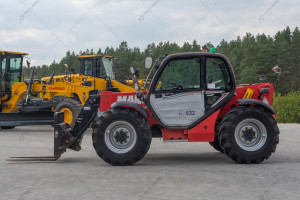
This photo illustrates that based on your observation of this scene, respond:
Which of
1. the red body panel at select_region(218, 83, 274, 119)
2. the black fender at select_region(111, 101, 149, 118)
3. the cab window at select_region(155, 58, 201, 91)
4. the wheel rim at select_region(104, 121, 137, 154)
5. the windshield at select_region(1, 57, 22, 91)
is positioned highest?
the windshield at select_region(1, 57, 22, 91)

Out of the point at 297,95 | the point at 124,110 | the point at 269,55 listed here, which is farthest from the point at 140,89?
the point at 269,55

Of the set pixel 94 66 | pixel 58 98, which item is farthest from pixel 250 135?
pixel 94 66

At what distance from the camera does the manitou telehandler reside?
8594mm

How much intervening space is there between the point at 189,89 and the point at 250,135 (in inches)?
61.5

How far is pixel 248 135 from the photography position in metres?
8.73

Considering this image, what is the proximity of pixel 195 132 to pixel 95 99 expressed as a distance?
2.38 meters

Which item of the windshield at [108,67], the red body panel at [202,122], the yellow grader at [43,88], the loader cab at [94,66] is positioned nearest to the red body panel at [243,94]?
the red body panel at [202,122]

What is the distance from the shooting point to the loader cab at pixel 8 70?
18359 millimetres

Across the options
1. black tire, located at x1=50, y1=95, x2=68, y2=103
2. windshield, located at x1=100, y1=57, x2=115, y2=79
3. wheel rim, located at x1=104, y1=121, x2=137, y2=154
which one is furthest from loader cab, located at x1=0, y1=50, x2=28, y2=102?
wheel rim, located at x1=104, y1=121, x2=137, y2=154

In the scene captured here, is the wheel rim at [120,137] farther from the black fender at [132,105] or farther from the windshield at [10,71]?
the windshield at [10,71]

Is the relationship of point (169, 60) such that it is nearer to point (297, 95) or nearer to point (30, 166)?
point (30, 166)

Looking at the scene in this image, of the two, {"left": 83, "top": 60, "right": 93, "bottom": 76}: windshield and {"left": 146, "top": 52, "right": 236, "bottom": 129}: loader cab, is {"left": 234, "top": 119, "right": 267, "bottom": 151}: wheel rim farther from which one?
{"left": 83, "top": 60, "right": 93, "bottom": 76}: windshield

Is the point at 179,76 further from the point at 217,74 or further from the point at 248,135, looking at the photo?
the point at 248,135

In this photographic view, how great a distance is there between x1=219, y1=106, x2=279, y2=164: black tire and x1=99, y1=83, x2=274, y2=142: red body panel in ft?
0.81
